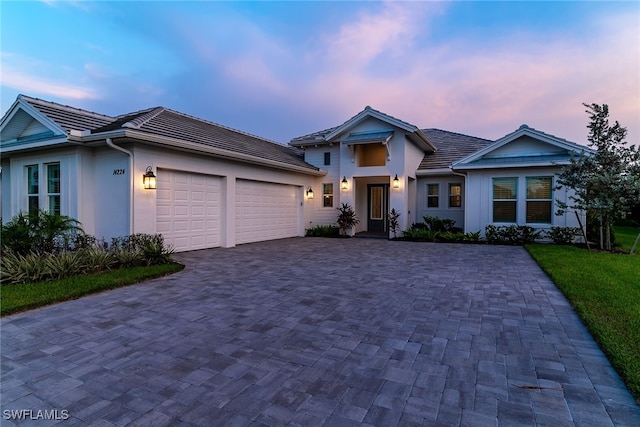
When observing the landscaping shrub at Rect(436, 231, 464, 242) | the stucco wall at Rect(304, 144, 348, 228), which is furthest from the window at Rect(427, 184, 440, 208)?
the stucco wall at Rect(304, 144, 348, 228)

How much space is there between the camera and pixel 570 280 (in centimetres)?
593

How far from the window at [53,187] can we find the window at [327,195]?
1018cm

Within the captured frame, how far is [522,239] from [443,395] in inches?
451

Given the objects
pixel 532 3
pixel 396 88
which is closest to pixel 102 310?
pixel 532 3

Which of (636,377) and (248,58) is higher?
(248,58)

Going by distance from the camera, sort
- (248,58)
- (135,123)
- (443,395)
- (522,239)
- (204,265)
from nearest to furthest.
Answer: (443,395) < (204,265) < (135,123) < (522,239) < (248,58)

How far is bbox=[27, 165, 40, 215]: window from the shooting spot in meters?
10.1

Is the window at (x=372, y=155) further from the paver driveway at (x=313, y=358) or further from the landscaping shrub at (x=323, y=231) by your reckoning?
the paver driveway at (x=313, y=358)

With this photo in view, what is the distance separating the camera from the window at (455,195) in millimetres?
14680

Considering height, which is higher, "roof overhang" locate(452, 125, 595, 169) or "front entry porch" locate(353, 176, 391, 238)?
"roof overhang" locate(452, 125, 595, 169)

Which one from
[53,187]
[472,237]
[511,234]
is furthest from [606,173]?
[53,187]

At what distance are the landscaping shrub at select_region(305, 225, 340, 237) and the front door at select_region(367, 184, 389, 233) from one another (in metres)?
2.51

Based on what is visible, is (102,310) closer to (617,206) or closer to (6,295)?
(6,295)

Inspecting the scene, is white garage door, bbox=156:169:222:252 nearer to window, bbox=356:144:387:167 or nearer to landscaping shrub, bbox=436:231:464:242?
window, bbox=356:144:387:167
